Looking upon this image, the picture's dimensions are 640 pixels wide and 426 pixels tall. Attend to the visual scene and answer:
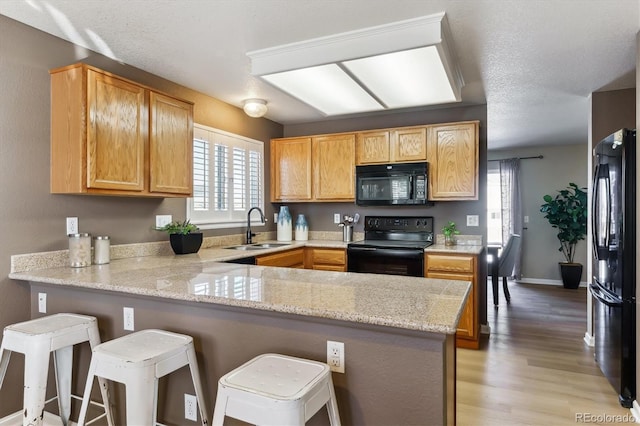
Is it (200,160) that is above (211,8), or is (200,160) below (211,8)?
below

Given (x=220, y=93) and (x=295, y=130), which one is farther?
(x=295, y=130)

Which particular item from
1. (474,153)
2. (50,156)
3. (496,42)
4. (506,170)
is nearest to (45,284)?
(50,156)

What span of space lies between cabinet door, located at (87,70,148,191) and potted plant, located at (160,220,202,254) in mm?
510

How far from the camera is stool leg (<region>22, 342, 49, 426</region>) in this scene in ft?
5.60

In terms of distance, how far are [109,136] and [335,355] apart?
200 centimetres

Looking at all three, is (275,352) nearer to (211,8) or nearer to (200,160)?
(211,8)

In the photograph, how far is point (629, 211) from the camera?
2367 millimetres

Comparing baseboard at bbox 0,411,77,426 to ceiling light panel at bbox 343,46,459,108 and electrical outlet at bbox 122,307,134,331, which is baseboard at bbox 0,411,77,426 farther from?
ceiling light panel at bbox 343,46,459,108

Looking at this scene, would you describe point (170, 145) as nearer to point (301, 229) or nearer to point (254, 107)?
point (254, 107)

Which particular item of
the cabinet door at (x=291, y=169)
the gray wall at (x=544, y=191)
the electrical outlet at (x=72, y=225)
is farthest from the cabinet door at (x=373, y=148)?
the gray wall at (x=544, y=191)

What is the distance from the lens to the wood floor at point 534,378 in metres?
2.29

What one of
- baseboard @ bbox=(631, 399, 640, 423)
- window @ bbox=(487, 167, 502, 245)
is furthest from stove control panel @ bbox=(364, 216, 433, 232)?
window @ bbox=(487, 167, 502, 245)

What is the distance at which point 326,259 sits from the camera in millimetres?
3924

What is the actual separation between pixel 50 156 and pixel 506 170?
6481 millimetres
